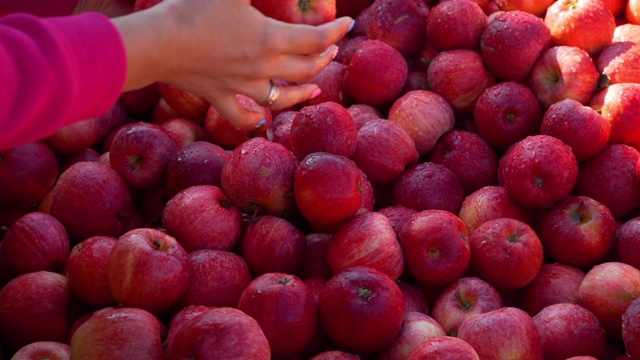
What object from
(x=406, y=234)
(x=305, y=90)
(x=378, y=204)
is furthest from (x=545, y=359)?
(x=305, y=90)

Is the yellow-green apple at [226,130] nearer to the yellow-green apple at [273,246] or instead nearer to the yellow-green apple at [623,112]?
the yellow-green apple at [273,246]

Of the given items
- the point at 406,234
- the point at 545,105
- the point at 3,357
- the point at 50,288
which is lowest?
the point at 3,357

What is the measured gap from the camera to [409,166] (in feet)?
7.52

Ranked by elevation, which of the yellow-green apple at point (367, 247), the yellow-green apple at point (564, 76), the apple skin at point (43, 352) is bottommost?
the apple skin at point (43, 352)

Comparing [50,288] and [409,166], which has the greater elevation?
[409,166]

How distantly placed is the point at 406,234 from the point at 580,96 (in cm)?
90

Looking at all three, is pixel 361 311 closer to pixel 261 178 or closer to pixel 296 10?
pixel 261 178

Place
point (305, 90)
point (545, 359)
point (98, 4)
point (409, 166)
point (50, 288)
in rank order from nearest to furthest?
point (305, 90), point (545, 359), point (50, 288), point (409, 166), point (98, 4)

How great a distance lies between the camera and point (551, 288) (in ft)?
6.30

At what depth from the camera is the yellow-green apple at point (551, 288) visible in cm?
190

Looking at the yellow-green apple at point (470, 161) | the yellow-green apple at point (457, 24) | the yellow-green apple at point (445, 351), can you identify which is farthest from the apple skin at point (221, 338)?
the yellow-green apple at point (457, 24)

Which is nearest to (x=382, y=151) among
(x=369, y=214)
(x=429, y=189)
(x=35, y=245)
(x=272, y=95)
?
(x=429, y=189)

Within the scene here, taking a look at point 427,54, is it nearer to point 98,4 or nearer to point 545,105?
point 545,105

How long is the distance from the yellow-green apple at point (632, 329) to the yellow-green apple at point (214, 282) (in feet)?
3.27
